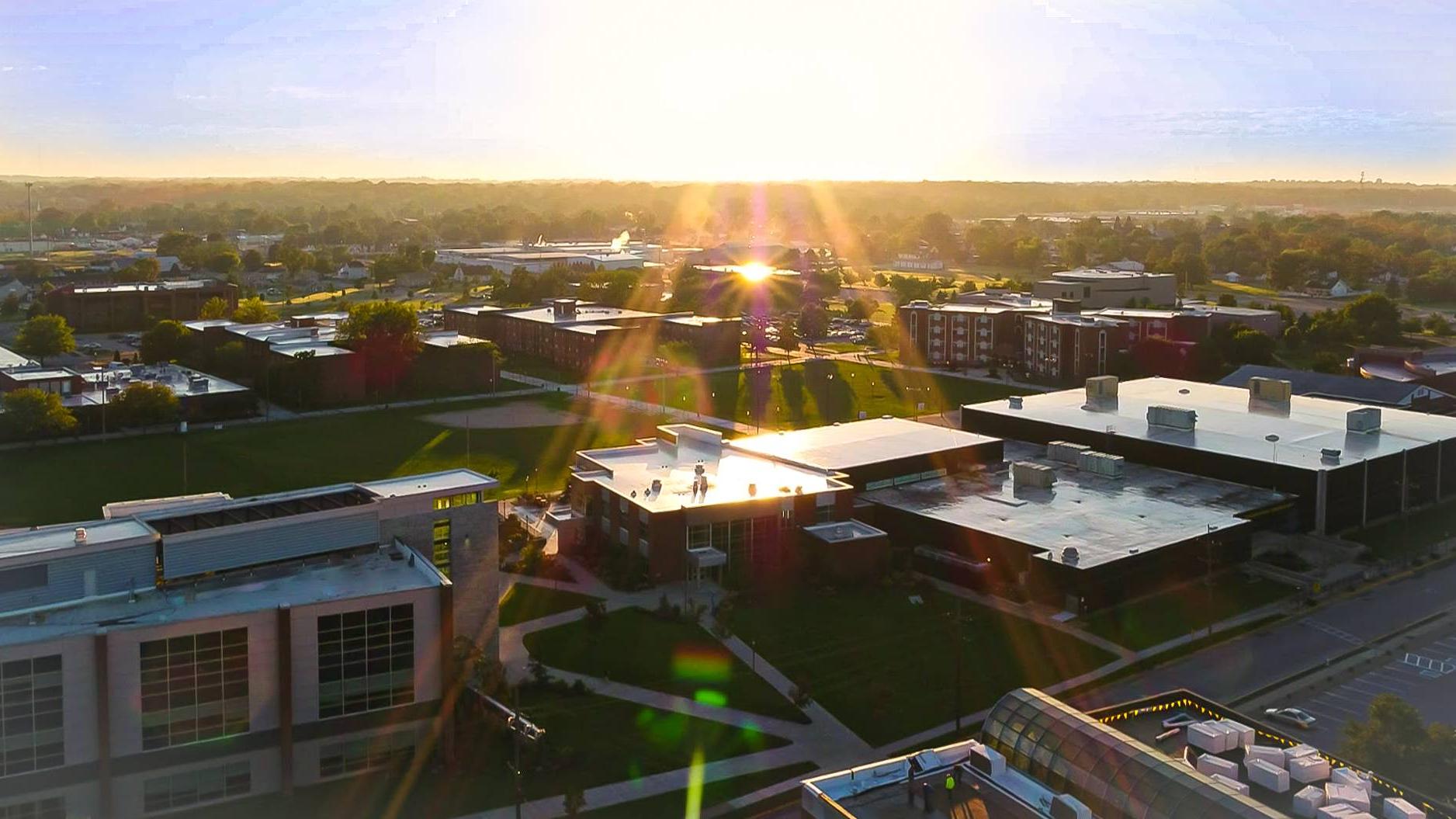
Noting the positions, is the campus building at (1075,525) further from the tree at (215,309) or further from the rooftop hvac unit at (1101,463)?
the tree at (215,309)

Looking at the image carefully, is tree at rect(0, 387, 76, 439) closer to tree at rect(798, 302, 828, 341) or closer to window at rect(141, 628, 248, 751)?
window at rect(141, 628, 248, 751)

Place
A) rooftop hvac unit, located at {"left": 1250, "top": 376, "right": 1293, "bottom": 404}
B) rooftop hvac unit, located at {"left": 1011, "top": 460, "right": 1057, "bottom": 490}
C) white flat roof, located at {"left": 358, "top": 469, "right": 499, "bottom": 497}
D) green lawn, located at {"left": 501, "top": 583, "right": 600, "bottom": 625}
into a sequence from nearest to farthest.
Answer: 1. white flat roof, located at {"left": 358, "top": 469, "right": 499, "bottom": 497}
2. green lawn, located at {"left": 501, "top": 583, "right": 600, "bottom": 625}
3. rooftop hvac unit, located at {"left": 1011, "top": 460, "right": 1057, "bottom": 490}
4. rooftop hvac unit, located at {"left": 1250, "top": 376, "right": 1293, "bottom": 404}

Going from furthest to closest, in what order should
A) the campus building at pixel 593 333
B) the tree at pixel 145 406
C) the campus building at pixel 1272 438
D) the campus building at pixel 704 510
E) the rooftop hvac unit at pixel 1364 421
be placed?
the campus building at pixel 593 333
the tree at pixel 145 406
the rooftop hvac unit at pixel 1364 421
the campus building at pixel 1272 438
the campus building at pixel 704 510

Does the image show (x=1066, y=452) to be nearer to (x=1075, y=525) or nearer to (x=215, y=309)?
(x=1075, y=525)

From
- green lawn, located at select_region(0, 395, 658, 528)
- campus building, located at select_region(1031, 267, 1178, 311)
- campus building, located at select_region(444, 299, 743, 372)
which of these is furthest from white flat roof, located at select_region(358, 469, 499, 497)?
campus building, located at select_region(1031, 267, 1178, 311)

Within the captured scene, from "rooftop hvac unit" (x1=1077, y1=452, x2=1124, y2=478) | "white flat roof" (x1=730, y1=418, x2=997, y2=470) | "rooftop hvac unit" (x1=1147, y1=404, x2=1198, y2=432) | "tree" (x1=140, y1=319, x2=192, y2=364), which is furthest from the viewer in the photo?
"tree" (x1=140, y1=319, x2=192, y2=364)

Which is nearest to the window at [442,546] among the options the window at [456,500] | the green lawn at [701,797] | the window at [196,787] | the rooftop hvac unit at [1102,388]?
the window at [456,500]

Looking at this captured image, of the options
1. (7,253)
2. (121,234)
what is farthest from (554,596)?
(121,234)

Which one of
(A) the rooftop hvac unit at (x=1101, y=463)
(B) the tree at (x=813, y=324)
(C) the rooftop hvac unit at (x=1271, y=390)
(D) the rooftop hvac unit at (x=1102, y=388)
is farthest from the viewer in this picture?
(B) the tree at (x=813, y=324)
